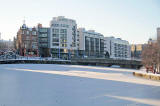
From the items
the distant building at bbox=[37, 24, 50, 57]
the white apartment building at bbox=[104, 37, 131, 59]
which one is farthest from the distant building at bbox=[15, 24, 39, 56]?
the white apartment building at bbox=[104, 37, 131, 59]

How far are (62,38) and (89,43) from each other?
77.7 feet

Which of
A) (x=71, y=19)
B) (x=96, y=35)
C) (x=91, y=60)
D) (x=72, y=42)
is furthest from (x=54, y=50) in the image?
(x=96, y=35)

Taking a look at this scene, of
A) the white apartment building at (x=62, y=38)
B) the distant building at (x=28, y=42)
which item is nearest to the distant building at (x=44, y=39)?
the white apartment building at (x=62, y=38)

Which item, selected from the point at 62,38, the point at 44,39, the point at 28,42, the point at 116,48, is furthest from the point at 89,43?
the point at 28,42

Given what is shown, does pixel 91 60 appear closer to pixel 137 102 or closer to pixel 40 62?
pixel 40 62

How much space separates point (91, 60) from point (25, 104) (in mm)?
44728

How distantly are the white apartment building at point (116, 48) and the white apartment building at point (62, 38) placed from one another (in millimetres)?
38594

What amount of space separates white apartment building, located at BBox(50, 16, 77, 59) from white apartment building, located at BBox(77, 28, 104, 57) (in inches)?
348

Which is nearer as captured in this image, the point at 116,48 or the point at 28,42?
the point at 28,42

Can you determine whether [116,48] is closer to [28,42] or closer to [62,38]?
[62,38]

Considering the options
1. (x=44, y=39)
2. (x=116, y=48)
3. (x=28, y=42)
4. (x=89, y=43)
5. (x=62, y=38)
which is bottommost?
(x=28, y=42)

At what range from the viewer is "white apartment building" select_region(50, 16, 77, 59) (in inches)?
2980

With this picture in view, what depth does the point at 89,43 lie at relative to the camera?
9612cm

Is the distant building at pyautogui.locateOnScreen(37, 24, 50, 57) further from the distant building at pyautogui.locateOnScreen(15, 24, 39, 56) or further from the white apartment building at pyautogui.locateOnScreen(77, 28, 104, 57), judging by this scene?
the white apartment building at pyautogui.locateOnScreen(77, 28, 104, 57)
